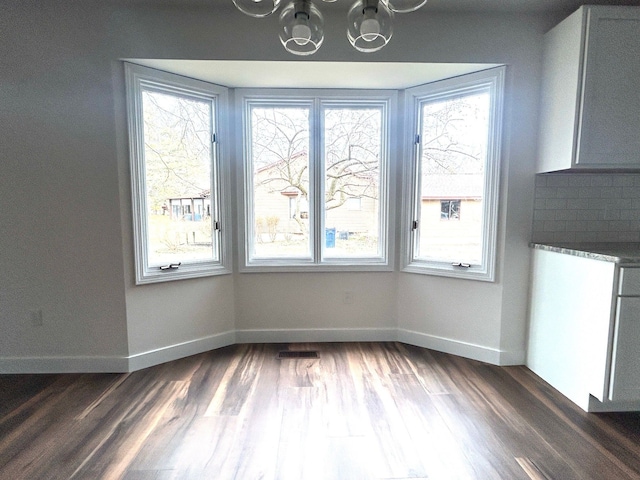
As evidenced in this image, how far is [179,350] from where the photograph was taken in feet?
8.39

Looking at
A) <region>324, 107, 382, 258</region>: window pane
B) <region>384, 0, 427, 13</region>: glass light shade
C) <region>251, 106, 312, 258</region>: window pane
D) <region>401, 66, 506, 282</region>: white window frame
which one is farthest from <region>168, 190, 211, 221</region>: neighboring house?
<region>384, 0, 427, 13</region>: glass light shade

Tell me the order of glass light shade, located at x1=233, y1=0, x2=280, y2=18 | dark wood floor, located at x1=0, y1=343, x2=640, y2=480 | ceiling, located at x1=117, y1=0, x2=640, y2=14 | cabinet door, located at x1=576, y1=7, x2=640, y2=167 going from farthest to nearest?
ceiling, located at x1=117, y1=0, x2=640, y2=14 < cabinet door, located at x1=576, y1=7, x2=640, y2=167 < dark wood floor, located at x1=0, y1=343, x2=640, y2=480 < glass light shade, located at x1=233, y1=0, x2=280, y2=18

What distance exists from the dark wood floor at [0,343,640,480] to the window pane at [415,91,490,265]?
3.15ft

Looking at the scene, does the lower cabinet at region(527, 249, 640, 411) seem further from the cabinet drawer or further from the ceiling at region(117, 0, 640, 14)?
the ceiling at region(117, 0, 640, 14)

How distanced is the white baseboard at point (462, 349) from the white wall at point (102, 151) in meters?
0.02

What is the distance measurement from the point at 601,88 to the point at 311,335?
9.00ft

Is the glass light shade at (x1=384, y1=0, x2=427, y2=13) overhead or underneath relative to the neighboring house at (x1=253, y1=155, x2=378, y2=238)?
overhead

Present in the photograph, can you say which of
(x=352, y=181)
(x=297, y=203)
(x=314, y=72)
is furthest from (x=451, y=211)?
(x=314, y=72)

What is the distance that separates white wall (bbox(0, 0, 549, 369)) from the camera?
7.00ft

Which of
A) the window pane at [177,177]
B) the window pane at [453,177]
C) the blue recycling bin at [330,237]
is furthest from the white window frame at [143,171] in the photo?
the window pane at [453,177]

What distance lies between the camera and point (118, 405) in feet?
6.38

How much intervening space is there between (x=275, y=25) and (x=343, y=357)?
102 inches

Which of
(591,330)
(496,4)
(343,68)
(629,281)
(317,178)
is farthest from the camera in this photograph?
(317,178)

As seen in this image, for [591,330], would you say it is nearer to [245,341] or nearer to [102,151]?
[245,341]
